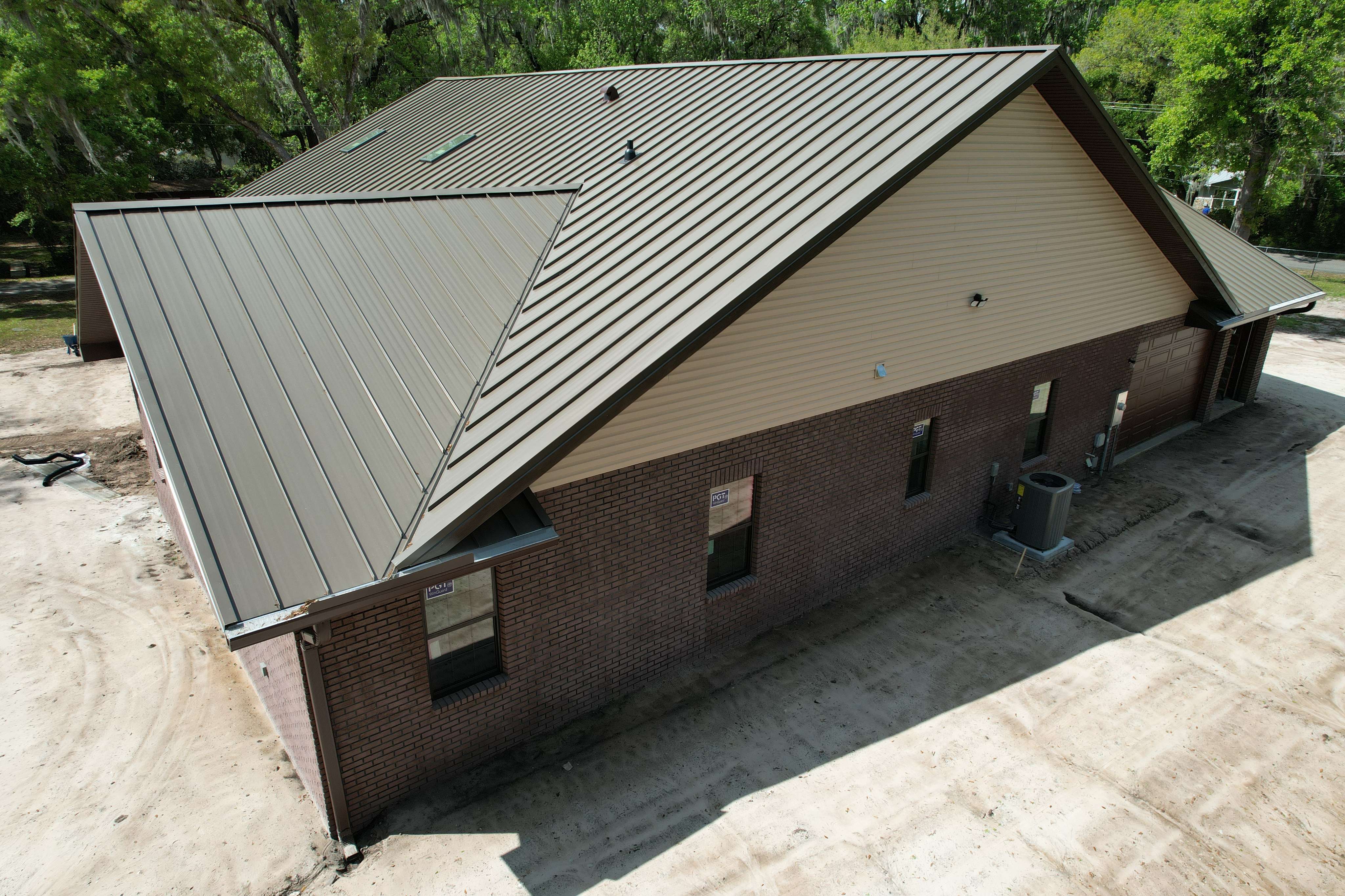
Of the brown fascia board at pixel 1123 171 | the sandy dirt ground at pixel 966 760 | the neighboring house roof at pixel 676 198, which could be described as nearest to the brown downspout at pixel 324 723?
the sandy dirt ground at pixel 966 760

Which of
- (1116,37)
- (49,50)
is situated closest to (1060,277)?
(49,50)

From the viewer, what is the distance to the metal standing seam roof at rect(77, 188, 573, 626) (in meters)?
6.27

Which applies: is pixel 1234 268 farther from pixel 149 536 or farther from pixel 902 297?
pixel 149 536

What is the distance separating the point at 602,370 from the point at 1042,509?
8.66 metres

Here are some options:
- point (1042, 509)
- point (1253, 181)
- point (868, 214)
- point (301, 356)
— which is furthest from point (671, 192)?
point (1253, 181)

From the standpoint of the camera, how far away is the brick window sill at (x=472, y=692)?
8.05 m

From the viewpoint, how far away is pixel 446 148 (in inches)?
613

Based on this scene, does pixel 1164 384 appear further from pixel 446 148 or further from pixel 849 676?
pixel 446 148

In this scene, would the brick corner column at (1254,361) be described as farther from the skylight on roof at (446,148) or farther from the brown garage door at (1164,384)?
the skylight on roof at (446,148)

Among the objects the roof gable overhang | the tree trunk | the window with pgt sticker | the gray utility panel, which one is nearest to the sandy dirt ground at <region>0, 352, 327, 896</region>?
the roof gable overhang

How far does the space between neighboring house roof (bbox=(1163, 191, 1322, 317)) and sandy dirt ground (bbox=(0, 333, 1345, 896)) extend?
6.69m

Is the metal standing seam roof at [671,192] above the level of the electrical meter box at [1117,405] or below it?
above

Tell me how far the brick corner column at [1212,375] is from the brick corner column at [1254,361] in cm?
120

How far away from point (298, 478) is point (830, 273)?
6.09m
